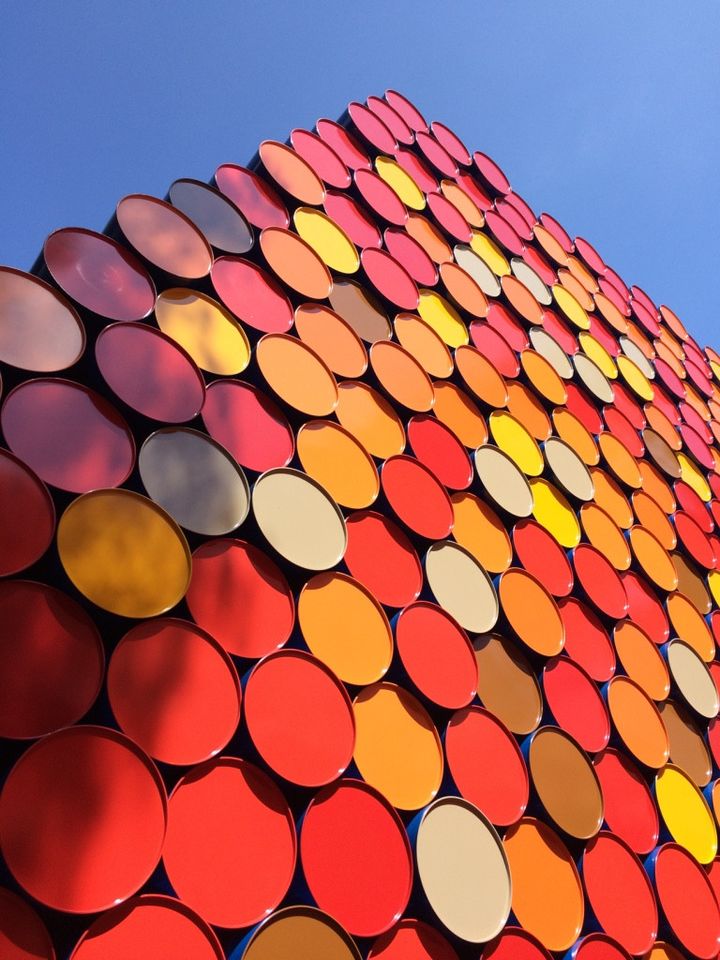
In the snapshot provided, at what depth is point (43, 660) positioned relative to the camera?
9.80 feet

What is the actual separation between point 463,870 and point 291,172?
622 centimetres

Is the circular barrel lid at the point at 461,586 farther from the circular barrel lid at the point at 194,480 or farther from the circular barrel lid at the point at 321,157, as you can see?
the circular barrel lid at the point at 321,157

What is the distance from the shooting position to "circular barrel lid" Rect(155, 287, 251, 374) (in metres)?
5.03

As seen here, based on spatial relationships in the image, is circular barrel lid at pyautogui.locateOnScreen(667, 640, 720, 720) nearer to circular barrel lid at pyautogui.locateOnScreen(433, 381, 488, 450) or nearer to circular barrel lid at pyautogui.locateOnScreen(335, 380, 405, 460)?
circular barrel lid at pyautogui.locateOnScreen(433, 381, 488, 450)

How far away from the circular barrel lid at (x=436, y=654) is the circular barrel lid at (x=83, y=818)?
1.79m

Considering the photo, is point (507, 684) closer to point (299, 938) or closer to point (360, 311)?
point (299, 938)

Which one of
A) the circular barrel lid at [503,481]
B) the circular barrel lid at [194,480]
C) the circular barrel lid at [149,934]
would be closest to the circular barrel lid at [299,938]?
the circular barrel lid at [149,934]

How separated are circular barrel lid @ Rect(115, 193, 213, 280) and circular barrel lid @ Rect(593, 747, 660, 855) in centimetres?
407

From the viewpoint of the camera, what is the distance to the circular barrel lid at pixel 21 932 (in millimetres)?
2391

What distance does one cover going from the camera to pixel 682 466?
31.6 feet

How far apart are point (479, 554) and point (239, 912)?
3.19m

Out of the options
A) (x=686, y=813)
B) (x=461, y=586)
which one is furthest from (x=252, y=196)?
(x=686, y=813)

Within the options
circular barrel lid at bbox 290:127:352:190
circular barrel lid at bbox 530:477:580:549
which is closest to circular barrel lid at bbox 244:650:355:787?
circular barrel lid at bbox 530:477:580:549

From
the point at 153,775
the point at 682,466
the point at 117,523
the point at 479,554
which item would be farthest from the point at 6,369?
the point at 682,466
